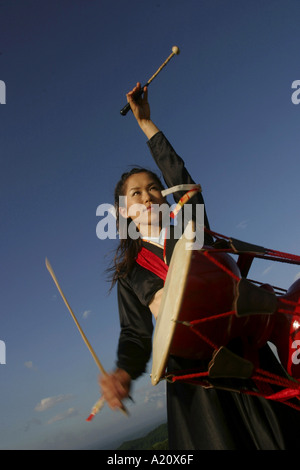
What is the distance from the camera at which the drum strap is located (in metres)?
2.50

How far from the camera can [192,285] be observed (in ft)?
5.14

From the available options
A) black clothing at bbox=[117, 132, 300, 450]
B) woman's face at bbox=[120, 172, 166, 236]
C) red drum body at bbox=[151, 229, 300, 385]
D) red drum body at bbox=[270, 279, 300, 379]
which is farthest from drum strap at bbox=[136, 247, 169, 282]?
red drum body at bbox=[270, 279, 300, 379]

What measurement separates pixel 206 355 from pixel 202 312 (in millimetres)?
314

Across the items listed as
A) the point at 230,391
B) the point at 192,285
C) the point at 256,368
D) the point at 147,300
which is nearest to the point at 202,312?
the point at 192,285

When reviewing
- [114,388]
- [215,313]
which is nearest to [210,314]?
[215,313]

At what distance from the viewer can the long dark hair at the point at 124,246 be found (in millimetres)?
2814

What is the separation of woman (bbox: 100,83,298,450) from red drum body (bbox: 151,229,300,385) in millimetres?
341

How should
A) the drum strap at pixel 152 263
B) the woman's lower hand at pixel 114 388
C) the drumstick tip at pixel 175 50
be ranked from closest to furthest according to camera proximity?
1. the woman's lower hand at pixel 114 388
2. the drum strap at pixel 152 263
3. the drumstick tip at pixel 175 50

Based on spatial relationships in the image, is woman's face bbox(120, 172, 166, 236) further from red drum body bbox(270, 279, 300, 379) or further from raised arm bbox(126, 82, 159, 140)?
red drum body bbox(270, 279, 300, 379)

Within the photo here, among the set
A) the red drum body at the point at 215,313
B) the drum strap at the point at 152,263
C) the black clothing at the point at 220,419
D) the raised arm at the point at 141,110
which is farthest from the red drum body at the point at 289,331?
the raised arm at the point at 141,110

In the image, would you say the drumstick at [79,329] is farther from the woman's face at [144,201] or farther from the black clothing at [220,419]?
the woman's face at [144,201]

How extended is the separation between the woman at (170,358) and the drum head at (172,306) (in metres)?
0.34

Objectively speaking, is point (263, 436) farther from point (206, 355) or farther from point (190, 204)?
point (190, 204)
